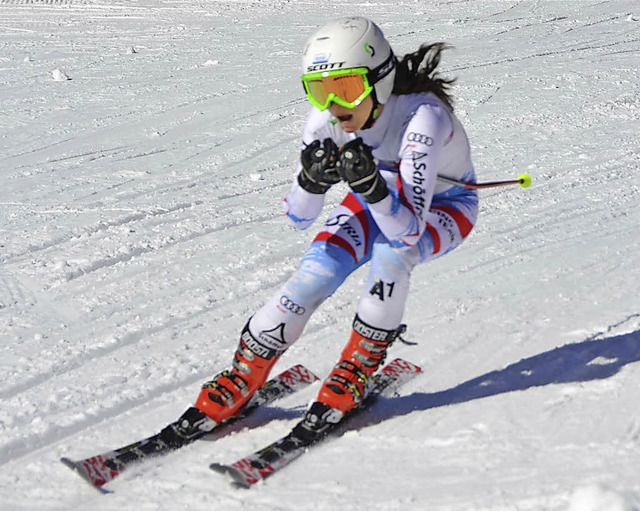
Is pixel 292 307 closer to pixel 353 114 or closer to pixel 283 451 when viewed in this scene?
pixel 283 451

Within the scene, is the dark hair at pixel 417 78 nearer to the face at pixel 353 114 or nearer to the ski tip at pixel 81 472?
the face at pixel 353 114

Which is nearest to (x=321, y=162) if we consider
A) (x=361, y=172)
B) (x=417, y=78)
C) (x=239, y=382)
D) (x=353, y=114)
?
(x=361, y=172)

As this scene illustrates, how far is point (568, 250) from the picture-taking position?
6.28 metres

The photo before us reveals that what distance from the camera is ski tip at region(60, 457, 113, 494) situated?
3.61 m

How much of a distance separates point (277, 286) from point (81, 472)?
244 cm

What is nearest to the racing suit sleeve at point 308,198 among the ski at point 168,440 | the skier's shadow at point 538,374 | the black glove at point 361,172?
the black glove at point 361,172

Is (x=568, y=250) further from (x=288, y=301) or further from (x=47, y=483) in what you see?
(x=47, y=483)

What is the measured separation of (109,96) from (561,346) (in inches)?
290

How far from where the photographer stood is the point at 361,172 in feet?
11.7

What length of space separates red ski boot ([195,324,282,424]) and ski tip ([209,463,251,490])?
49 cm

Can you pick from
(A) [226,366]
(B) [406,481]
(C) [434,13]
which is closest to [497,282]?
(A) [226,366]

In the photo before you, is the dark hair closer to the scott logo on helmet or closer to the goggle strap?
the goggle strap

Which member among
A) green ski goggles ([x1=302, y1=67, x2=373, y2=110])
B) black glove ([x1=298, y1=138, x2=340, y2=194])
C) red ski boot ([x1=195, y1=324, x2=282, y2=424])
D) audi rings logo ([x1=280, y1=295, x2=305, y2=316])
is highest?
green ski goggles ([x1=302, y1=67, x2=373, y2=110])

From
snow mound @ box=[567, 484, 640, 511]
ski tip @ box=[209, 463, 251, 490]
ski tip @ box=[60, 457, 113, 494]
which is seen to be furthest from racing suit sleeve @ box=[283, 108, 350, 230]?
snow mound @ box=[567, 484, 640, 511]
